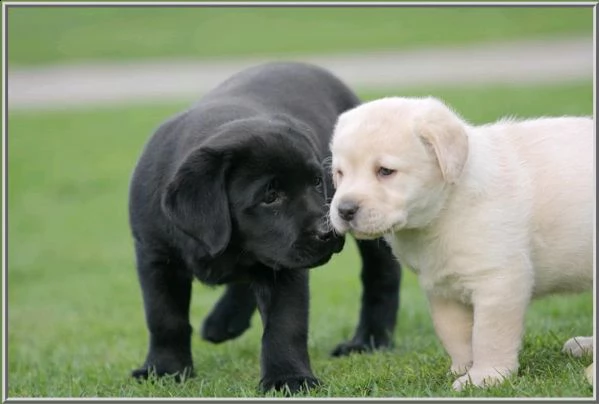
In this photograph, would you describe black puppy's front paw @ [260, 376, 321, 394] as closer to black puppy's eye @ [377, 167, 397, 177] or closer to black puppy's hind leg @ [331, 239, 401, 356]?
black puppy's eye @ [377, 167, 397, 177]

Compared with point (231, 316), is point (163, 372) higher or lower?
higher

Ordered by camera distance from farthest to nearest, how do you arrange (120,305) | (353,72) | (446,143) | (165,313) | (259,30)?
(259,30)
(353,72)
(120,305)
(165,313)
(446,143)

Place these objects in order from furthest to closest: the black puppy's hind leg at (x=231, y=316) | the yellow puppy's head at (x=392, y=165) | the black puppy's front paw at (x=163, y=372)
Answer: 1. the black puppy's hind leg at (x=231, y=316)
2. the black puppy's front paw at (x=163, y=372)
3. the yellow puppy's head at (x=392, y=165)

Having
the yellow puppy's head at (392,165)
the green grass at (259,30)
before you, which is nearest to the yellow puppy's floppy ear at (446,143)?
the yellow puppy's head at (392,165)

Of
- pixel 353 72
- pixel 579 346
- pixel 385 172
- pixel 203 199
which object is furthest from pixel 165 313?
pixel 353 72

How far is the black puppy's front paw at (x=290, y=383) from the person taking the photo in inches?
212

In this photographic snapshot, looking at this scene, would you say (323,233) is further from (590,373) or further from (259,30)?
(259,30)

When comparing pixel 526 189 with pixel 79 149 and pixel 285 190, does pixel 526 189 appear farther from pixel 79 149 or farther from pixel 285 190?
pixel 79 149

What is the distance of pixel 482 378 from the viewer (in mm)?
5047

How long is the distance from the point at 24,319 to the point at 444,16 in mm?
22659

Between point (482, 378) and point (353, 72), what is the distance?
19.2m

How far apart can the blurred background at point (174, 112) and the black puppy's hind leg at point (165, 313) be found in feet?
0.69

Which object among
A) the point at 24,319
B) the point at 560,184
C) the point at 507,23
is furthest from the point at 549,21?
the point at 560,184

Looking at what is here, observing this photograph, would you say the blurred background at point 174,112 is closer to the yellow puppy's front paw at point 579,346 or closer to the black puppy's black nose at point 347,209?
the yellow puppy's front paw at point 579,346
